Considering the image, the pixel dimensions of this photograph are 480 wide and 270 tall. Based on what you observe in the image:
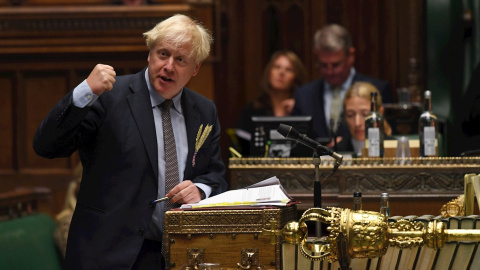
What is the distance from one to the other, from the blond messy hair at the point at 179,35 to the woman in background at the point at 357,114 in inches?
79.1


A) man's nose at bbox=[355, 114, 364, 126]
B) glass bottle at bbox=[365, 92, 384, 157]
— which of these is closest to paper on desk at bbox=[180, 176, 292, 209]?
glass bottle at bbox=[365, 92, 384, 157]

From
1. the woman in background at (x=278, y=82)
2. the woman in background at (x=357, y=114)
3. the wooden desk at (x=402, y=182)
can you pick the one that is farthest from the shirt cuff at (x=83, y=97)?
the woman in background at (x=278, y=82)

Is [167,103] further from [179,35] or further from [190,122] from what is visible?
[179,35]

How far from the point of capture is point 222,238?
249 centimetres

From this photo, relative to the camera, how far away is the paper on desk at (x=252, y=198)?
2.57 metres

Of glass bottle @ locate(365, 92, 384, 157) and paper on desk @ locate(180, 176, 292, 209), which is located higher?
glass bottle @ locate(365, 92, 384, 157)

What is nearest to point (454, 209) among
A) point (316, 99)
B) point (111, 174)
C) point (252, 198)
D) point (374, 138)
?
point (252, 198)

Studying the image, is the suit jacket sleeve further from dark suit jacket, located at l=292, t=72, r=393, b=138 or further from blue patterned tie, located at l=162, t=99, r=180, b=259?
dark suit jacket, located at l=292, t=72, r=393, b=138

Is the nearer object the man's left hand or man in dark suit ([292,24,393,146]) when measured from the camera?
the man's left hand

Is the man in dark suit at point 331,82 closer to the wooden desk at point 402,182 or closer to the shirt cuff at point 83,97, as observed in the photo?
the wooden desk at point 402,182

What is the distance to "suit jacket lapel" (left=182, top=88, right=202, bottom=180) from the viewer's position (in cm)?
296

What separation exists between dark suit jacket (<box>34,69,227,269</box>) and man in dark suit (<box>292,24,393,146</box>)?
11.0 feet

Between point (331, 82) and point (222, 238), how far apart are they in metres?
4.02

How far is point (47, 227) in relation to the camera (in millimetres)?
4477
